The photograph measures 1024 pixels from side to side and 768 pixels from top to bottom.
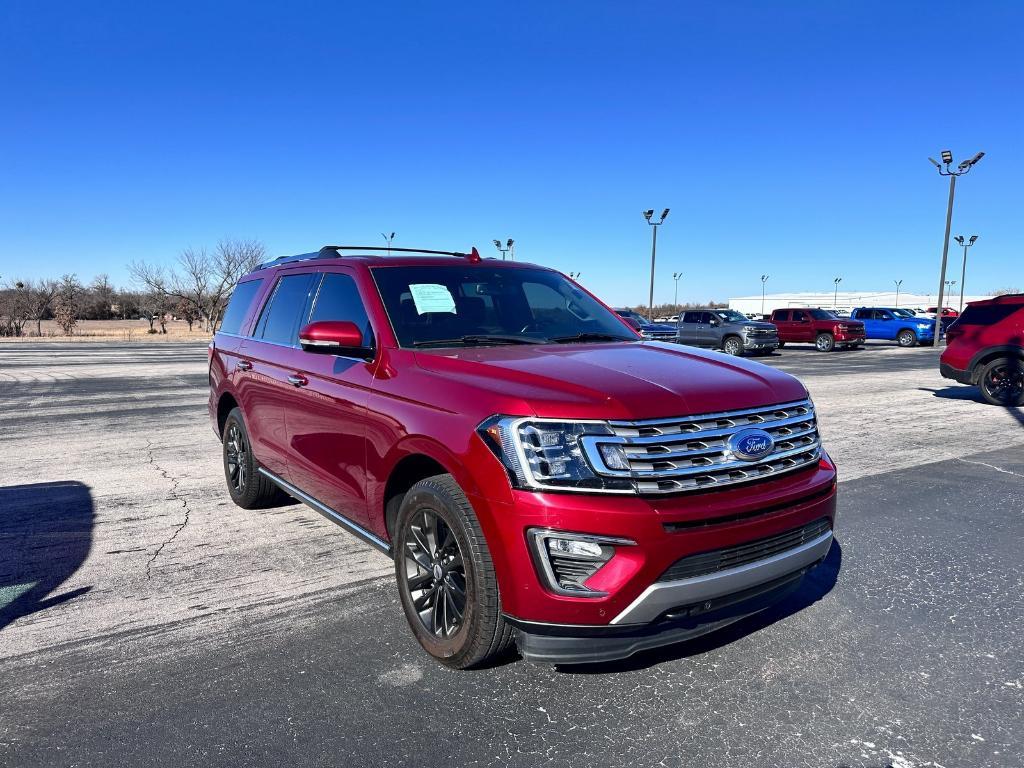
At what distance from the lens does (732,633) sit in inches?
136

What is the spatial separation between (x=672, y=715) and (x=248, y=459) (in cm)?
382

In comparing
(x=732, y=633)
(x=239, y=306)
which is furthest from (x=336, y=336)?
(x=239, y=306)

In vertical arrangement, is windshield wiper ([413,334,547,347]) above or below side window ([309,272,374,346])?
below

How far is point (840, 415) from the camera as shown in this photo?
10.7 meters

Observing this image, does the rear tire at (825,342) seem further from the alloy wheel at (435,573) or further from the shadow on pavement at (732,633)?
the alloy wheel at (435,573)

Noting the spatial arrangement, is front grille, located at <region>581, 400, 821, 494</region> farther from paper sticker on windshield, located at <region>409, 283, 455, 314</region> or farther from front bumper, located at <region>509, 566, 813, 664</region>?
paper sticker on windshield, located at <region>409, 283, 455, 314</region>

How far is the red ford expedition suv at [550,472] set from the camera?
259 centimetres

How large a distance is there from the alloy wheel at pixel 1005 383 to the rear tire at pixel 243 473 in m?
11.7

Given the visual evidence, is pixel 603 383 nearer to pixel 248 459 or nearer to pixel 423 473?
pixel 423 473

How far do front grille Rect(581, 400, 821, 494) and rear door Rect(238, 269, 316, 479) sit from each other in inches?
101

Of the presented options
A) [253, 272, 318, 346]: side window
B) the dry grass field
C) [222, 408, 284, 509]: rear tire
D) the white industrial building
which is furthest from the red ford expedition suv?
the white industrial building

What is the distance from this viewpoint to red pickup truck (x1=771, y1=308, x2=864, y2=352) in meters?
29.7

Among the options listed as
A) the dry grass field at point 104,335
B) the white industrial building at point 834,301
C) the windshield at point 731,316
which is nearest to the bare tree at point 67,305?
the dry grass field at point 104,335

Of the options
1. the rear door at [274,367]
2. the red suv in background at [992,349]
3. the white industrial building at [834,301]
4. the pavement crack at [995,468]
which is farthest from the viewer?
the white industrial building at [834,301]
